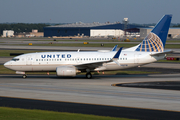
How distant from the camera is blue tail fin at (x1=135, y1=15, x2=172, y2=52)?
39344 mm

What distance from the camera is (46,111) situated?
1908 centimetres

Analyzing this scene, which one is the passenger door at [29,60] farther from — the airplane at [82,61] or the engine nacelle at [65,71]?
the engine nacelle at [65,71]

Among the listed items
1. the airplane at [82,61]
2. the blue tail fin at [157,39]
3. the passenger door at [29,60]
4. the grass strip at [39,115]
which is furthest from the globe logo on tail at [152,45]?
the grass strip at [39,115]

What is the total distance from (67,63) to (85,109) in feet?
59.7

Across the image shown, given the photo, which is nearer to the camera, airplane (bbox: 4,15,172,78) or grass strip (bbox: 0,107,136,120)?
grass strip (bbox: 0,107,136,120)

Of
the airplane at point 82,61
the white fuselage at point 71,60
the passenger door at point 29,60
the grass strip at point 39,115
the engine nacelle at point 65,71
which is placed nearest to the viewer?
the grass strip at point 39,115

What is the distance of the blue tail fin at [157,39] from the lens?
39.3 meters

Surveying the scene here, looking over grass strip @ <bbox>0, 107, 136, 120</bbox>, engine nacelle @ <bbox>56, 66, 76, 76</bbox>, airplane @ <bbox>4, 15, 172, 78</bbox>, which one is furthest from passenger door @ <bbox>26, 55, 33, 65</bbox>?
grass strip @ <bbox>0, 107, 136, 120</bbox>

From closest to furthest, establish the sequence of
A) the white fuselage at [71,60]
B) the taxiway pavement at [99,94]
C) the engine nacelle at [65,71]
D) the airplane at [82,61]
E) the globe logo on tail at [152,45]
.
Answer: the taxiway pavement at [99,94]
the engine nacelle at [65,71]
the airplane at [82,61]
the white fuselage at [71,60]
the globe logo on tail at [152,45]

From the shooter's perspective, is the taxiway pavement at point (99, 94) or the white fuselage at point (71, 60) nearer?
the taxiway pavement at point (99, 94)

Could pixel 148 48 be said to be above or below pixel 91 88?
above

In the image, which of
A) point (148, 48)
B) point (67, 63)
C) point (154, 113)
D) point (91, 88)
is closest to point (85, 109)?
point (154, 113)

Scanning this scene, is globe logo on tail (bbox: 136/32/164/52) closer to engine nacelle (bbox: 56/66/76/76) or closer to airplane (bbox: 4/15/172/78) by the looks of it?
airplane (bbox: 4/15/172/78)

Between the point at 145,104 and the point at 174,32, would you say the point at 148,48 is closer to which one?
the point at 145,104
